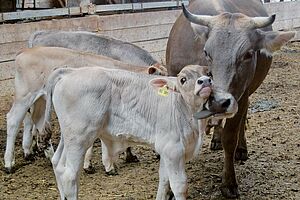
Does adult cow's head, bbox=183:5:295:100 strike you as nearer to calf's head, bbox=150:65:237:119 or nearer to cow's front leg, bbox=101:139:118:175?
calf's head, bbox=150:65:237:119

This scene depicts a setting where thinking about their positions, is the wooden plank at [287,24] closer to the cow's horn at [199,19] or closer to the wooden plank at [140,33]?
the wooden plank at [140,33]

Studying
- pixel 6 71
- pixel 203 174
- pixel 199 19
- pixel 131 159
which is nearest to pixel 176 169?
pixel 199 19

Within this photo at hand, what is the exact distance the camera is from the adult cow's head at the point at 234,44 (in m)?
4.15

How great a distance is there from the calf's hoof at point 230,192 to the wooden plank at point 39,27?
4.67 meters

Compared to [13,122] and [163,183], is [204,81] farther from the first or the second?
[13,122]

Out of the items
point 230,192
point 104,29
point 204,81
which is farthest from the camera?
point 104,29

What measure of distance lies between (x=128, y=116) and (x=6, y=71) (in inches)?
190

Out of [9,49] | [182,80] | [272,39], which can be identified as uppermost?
[272,39]

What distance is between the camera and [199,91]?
3.74m

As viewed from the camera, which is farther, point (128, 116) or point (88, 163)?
point (88, 163)

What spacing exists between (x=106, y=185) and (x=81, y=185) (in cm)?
24

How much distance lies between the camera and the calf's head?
3753 mm

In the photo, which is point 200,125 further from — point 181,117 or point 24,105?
point 24,105

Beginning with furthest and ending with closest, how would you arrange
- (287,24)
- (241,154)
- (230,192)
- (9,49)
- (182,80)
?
(287,24) → (9,49) → (241,154) → (230,192) → (182,80)
